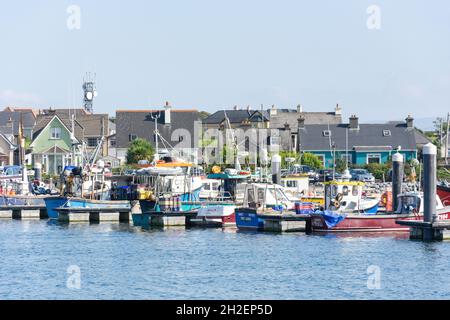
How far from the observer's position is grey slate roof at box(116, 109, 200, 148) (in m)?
121

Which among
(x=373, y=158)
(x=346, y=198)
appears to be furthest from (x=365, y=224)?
(x=373, y=158)

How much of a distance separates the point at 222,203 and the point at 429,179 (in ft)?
58.9

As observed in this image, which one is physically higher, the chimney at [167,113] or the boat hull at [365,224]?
the chimney at [167,113]

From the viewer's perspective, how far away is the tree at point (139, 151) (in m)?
112

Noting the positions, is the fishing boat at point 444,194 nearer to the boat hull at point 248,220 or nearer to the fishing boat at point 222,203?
the boat hull at point 248,220

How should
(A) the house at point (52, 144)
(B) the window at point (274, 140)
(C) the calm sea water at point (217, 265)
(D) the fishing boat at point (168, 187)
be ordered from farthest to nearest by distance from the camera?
(B) the window at point (274, 140) → (A) the house at point (52, 144) → (D) the fishing boat at point (168, 187) → (C) the calm sea water at point (217, 265)

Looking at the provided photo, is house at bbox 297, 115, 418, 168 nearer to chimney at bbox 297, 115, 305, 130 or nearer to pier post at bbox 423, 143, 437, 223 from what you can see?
chimney at bbox 297, 115, 305, 130

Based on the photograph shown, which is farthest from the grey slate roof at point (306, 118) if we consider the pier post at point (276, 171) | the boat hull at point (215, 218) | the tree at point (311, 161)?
the boat hull at point (215, 218)

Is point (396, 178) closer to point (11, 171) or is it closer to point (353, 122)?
point (11, 171)

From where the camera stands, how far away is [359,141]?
117 m
